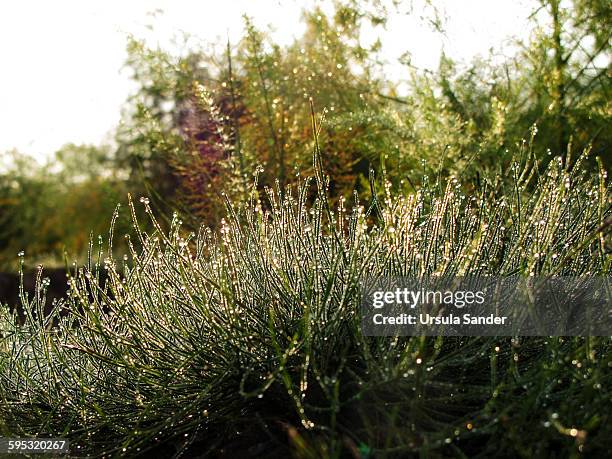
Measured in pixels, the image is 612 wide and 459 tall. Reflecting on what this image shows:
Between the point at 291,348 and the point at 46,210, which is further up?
the point at 291,348

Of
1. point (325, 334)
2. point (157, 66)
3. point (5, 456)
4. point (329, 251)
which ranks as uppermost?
point (157, 66)

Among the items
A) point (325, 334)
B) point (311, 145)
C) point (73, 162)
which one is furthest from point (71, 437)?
point (73, 162)

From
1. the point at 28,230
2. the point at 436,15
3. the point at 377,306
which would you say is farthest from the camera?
the point at 28,230

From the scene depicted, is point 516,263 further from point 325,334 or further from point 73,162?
point 73,162

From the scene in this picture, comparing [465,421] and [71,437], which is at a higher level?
[465,421]

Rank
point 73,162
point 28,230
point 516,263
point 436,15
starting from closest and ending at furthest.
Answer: point 516,263 → point 436,15 → point 28,230 → point 73,162

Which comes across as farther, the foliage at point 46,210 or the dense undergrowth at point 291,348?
the foliage at point 46,210

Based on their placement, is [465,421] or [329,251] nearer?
[465,421]

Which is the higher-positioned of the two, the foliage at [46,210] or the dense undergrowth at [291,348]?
the dense undergrowth at [291,348]

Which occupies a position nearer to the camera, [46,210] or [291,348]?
[291,348]

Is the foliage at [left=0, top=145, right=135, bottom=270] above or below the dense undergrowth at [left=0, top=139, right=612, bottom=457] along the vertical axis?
below

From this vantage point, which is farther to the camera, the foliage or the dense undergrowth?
the foliage

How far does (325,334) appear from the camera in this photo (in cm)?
180

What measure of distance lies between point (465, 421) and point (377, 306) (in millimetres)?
418
